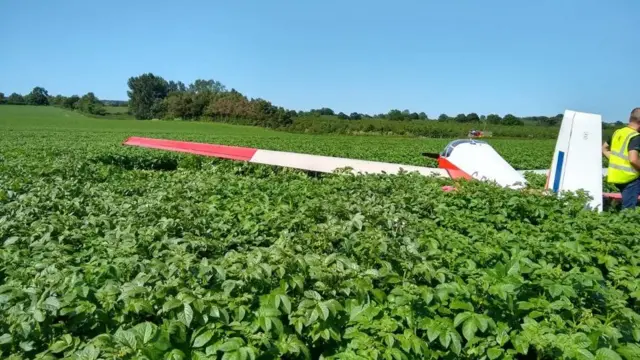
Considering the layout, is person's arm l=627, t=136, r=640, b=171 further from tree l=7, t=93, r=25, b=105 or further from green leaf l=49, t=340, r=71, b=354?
tree l=7, t=93, r=25, b=105

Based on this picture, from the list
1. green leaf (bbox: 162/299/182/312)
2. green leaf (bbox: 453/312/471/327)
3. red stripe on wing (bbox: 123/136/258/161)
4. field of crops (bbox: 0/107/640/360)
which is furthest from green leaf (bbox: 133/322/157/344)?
red stripe on wing (bbox: 123/136/258/161)

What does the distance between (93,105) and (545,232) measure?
106 metres

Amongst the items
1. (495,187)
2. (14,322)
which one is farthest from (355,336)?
(495,187)

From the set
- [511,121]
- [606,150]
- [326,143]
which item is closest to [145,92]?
[511,121]

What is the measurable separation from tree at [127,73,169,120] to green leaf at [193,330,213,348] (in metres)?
117

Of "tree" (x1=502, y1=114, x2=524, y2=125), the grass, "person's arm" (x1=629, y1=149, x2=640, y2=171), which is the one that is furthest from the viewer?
"tree" (x1=502, y1=114, x2=524, y2=125)

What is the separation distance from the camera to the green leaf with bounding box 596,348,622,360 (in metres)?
1.92

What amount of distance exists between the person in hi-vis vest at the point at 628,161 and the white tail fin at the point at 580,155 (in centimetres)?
19

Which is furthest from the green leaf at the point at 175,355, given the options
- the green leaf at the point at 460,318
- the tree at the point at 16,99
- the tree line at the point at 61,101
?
the tree at the point at 16,99

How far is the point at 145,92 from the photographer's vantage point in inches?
4589

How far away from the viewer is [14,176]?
21.6ft

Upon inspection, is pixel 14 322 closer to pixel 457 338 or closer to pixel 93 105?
pixel 457 338

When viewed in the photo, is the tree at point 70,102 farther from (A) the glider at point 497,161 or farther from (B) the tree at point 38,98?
(A) the glider at point 497,161

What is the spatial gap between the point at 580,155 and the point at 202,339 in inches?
261
